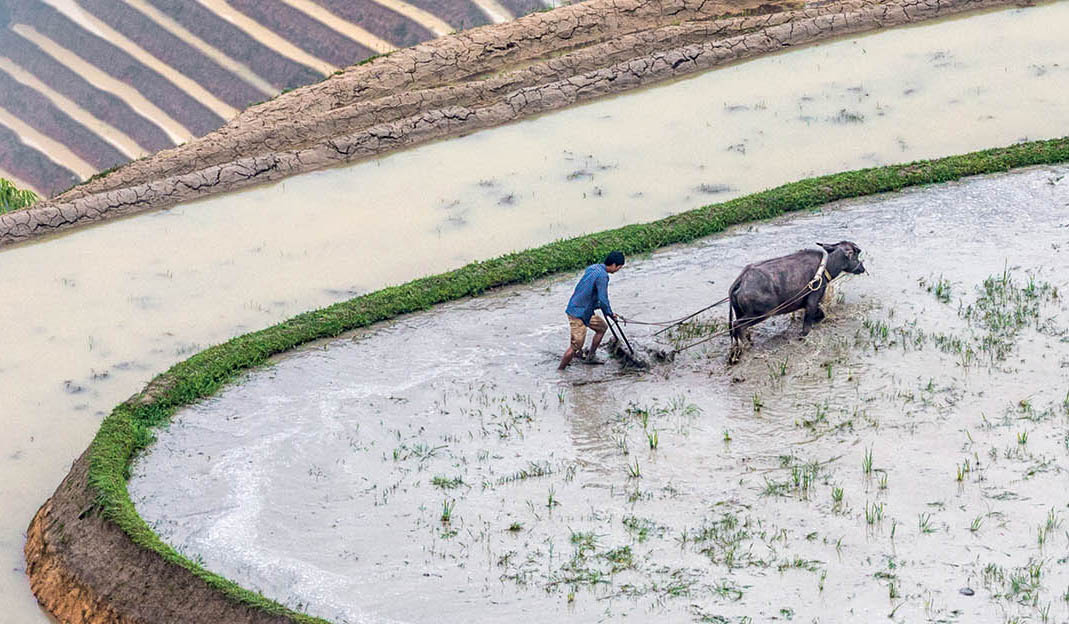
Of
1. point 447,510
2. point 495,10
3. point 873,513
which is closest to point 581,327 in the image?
point 447,510

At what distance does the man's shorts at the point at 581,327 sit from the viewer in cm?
973

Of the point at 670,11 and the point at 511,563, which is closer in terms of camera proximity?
the point at 511,563

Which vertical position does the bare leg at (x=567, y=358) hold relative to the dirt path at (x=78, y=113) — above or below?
above

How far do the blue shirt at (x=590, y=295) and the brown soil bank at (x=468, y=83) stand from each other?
421 cm

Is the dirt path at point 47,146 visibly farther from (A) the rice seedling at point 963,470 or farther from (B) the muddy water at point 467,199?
(A) the rice seedling at point 963,470

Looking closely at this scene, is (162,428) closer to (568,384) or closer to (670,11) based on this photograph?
(568,384)

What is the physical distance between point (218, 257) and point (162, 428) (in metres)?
2.53

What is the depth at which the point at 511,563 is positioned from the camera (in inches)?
316

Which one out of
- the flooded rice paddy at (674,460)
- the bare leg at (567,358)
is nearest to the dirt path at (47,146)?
the flooded rice paddy at (674,460)

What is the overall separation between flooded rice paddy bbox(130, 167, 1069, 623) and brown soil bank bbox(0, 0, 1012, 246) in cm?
302

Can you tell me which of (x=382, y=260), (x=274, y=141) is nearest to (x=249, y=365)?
(x=382, y=260)

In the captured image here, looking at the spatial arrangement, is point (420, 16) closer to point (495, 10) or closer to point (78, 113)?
point (495, 10)

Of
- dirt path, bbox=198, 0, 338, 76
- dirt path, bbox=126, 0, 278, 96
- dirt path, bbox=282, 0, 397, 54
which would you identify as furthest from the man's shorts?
dirt path, bbox=126, 0, 278, 96

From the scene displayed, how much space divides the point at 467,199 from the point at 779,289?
11.5ft
